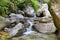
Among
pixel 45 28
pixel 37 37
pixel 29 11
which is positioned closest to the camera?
pixel 37 37

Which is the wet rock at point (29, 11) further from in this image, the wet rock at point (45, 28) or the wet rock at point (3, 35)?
the wet rock at point (3, 35)

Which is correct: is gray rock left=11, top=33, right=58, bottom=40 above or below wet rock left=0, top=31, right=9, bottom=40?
below

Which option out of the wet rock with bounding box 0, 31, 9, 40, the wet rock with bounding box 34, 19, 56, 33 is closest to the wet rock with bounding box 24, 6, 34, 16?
the wet rock with bounding box 34, 19, 56, 33

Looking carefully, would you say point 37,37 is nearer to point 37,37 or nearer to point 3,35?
point 37,37

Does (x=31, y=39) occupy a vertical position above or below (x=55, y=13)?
below

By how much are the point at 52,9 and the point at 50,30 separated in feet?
5.65

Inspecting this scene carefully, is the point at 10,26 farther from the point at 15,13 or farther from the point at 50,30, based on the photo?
the point at 15,13

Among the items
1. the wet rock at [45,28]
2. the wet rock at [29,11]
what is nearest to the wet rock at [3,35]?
the wet rock at [45,28]

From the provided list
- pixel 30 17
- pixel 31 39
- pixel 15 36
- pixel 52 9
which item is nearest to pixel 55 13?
pixel 52 9

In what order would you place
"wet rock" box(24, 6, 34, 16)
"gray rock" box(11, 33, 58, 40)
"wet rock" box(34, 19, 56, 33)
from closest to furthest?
1. "gray rock" box(11, 33, 58, 40)
2. "wet rock" box(34, 19, 56, 33)
3. "wet rock" box(24, 6, 34, 16)

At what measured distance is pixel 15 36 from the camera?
5387 millimetres

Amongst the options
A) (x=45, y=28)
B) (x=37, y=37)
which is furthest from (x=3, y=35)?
(x=45, y=28)

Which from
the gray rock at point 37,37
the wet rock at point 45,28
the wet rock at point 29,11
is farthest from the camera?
the wet rock at point 29,11

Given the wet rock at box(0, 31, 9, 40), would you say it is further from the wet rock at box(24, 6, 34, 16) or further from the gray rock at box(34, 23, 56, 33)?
the wet rock at box(24, 6, 34, 16)
